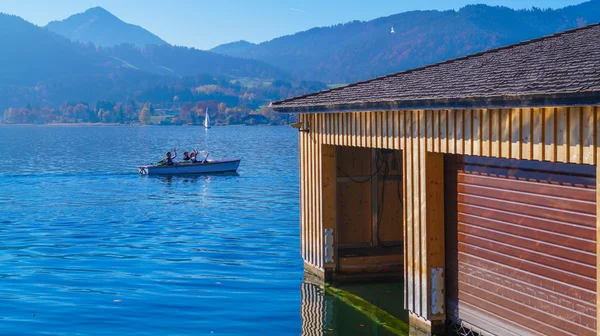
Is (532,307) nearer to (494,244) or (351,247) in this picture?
(494,244)

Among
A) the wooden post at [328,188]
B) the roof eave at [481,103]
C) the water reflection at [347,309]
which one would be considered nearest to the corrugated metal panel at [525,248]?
the roof eave at [481,103]

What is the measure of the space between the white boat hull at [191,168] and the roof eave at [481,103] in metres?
40.4

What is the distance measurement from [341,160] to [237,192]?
29.0m

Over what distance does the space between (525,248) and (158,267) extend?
12556 mm

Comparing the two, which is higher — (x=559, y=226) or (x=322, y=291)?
(x=559, y=226)

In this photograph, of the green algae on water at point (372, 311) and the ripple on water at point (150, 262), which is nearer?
the green algae on water at point (372, 311)

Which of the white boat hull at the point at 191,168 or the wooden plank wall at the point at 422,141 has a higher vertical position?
the wooden plank wall at the point at 422,141

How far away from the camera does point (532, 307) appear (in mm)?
10086

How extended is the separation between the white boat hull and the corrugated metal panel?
4287 centimetres

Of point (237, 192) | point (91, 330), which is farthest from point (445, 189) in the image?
point (237, 192)

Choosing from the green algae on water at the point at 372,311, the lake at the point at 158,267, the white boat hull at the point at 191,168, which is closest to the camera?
→ the green algae on water at the point at 372,311

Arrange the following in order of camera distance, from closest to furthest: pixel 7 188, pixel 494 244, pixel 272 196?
pixel 494 244 < pixel 272 196 < pixel 7 188

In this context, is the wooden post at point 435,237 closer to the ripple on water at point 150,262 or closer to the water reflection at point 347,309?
the water reflection at point 347,309

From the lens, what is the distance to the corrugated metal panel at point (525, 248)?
30.3 feet
